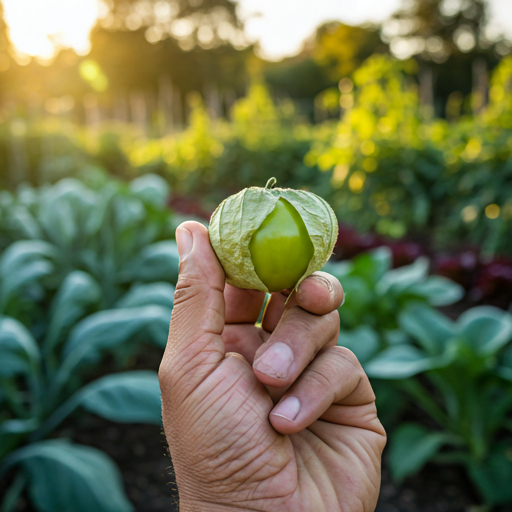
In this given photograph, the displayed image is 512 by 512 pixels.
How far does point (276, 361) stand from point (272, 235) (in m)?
0.24

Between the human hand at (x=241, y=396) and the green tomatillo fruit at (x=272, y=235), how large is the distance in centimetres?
5

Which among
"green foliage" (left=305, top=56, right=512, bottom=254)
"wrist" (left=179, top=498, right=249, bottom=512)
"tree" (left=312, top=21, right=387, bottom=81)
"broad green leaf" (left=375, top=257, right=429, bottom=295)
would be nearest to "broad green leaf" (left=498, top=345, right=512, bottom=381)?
"broad green leaf" (left=375, top=257, right=429, bottom=295)

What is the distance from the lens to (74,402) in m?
2.09

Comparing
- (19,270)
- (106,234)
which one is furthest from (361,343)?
(106,234)

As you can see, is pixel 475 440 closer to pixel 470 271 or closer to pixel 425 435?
pixel 425 435

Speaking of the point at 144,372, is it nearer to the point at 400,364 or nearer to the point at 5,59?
the point at 400,364

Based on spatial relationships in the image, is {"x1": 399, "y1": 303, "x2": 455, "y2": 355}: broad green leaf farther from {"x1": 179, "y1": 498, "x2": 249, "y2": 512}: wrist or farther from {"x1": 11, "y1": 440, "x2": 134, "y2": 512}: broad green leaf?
{"x1": 179, "y1": 498, "x2": 249, "y2": 512}: wrist

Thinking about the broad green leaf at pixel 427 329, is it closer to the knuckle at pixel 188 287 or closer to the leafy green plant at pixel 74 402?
the leafy green plant at pixel 74 402

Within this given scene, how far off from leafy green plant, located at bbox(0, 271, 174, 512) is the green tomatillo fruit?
107 centimetres

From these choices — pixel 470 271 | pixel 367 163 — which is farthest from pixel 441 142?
pixel 470 271

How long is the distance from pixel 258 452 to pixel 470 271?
3433mm

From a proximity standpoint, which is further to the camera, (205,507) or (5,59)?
(5,59)

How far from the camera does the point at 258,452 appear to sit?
0.86 m

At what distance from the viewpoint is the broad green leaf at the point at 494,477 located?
197 centimetres
